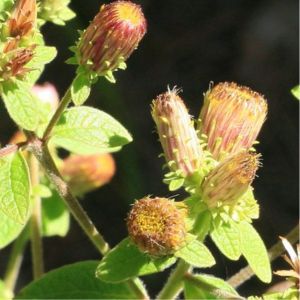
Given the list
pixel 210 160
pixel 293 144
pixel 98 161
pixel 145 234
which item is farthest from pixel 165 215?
pixel 293 144

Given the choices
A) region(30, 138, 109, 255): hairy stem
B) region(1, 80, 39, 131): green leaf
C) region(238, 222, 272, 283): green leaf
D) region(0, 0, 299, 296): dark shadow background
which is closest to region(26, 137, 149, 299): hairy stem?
region(30, 138, 109, 255): hairy stem

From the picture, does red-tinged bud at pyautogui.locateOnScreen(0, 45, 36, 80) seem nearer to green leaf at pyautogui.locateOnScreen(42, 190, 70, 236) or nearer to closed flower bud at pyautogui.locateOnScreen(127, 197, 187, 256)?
closed flower bud at pyautogui.locateOnScreen(127, 197, 187, 256)

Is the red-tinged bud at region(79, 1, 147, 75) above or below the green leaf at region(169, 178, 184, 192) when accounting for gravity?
above

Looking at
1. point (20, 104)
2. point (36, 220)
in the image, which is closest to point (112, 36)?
Result: point (20, 104)

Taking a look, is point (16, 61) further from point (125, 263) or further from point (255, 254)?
point (255, 254)

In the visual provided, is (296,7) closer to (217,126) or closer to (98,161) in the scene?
(98,161)

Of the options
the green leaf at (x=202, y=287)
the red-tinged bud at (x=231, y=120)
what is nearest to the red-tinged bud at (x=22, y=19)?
the red-tinged bud at (x=231, y=120)
